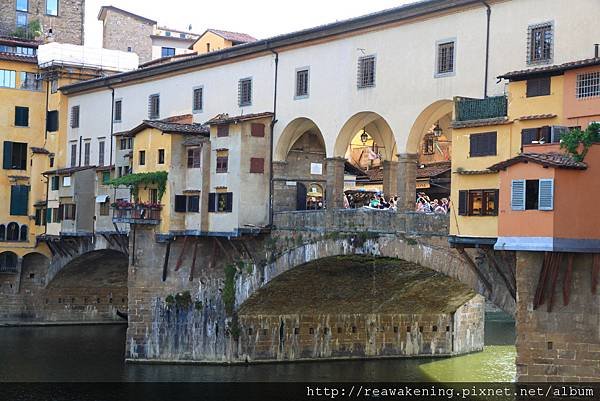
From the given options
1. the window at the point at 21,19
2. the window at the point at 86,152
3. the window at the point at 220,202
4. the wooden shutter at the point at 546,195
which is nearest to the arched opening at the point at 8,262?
the window at the point at 86,152

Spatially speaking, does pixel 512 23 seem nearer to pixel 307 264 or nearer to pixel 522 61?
pixel 522 61

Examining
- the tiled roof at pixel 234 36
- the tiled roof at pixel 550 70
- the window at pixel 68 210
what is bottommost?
the window at pixel 68 210

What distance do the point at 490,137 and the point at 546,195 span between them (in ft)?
14.4

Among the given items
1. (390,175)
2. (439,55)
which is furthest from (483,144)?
(390,175)

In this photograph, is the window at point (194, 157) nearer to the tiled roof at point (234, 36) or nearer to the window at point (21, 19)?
the tiled roof at point (234, 36)

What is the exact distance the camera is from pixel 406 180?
130ft

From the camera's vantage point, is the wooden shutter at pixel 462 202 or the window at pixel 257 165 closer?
the wooden shutter at pixel 462 202

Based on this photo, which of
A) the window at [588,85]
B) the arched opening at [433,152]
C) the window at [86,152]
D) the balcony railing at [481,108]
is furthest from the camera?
the window at [86,152]

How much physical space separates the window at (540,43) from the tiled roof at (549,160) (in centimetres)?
503

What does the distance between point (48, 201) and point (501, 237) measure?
41.1 m

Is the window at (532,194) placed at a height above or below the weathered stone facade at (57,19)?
below

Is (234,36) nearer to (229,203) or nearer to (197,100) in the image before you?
(197,100)

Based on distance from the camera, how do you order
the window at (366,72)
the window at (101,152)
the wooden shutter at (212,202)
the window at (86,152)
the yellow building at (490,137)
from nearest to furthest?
the yellow building at (490,137) < the window at (366,72) < the wooden shutter at (212,202) < the window at (101,152) < the window at (86,152)

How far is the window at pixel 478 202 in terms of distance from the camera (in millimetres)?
32938
